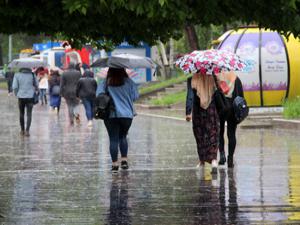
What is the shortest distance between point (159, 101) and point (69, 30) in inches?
1235

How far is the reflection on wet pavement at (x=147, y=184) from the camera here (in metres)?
11.3

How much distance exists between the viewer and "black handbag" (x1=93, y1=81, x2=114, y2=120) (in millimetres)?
15594

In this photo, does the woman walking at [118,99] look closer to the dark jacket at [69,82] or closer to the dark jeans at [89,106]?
the dark jeans at [89,106]

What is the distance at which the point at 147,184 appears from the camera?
1438cm

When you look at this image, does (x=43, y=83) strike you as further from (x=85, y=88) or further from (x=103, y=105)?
(x=103, y=105)

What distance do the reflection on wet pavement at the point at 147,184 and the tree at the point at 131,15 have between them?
6.54 feet

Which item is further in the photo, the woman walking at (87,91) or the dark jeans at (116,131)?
the woman walking at (87,91)

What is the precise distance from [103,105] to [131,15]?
5864mm

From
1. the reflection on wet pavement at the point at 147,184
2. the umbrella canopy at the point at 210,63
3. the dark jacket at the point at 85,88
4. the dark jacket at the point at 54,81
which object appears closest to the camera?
the reflection on wet pavement at the point at 147,184

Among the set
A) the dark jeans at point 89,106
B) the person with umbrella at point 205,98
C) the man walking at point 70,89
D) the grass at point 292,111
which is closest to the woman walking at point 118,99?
the person with umbrella at point 205,98

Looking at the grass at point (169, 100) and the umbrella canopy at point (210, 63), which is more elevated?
the umbrella canopy at point (210, 63)

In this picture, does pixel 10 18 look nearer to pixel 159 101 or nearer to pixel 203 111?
pixel 203 111

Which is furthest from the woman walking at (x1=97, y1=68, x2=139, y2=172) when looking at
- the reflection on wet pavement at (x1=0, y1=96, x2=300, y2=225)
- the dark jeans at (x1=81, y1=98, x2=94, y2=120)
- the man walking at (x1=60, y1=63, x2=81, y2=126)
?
the man walking at (x1=60, y1=63, x2=81, y2=126)

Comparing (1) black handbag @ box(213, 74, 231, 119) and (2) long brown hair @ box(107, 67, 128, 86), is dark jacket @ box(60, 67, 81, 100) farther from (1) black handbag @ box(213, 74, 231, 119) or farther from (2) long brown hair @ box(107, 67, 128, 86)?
(1) black handbag @ box(213, 74, 231, 119)
